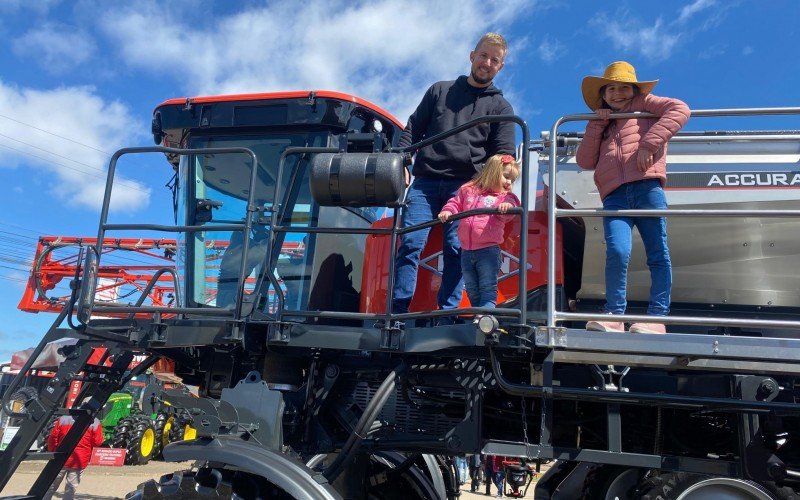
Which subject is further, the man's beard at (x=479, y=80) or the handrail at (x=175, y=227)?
the man's beard at (x=479, y=80)

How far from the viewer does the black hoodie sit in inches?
171

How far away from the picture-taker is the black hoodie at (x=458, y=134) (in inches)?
171

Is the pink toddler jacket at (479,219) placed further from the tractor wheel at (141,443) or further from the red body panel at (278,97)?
the tractor wheel at (141,443)

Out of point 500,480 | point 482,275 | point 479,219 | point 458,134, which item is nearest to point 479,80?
point 458,134

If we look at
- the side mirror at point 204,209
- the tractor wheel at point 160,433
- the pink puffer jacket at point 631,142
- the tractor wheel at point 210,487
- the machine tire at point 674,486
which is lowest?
the tractor wheel at point 160,433

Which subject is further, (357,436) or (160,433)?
(160,433)

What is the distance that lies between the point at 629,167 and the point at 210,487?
2.85m

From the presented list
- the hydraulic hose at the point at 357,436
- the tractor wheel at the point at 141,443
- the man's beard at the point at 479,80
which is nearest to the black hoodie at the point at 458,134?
the man's beard at the point at 479,80

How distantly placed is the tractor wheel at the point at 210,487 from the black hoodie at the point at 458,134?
2215 millimetres

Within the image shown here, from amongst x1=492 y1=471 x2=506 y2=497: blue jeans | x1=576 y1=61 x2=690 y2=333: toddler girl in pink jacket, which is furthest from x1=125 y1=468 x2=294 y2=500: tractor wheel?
x1=492 y1=471 x2=506 y2=497: blue jeans

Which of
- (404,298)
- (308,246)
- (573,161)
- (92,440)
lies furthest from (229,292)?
(92,440)

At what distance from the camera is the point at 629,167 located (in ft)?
11.9

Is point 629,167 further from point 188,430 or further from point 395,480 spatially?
point 188,430

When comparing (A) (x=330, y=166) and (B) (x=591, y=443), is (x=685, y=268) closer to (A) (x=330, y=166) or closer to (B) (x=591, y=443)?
(B) (x=591, y=443)
